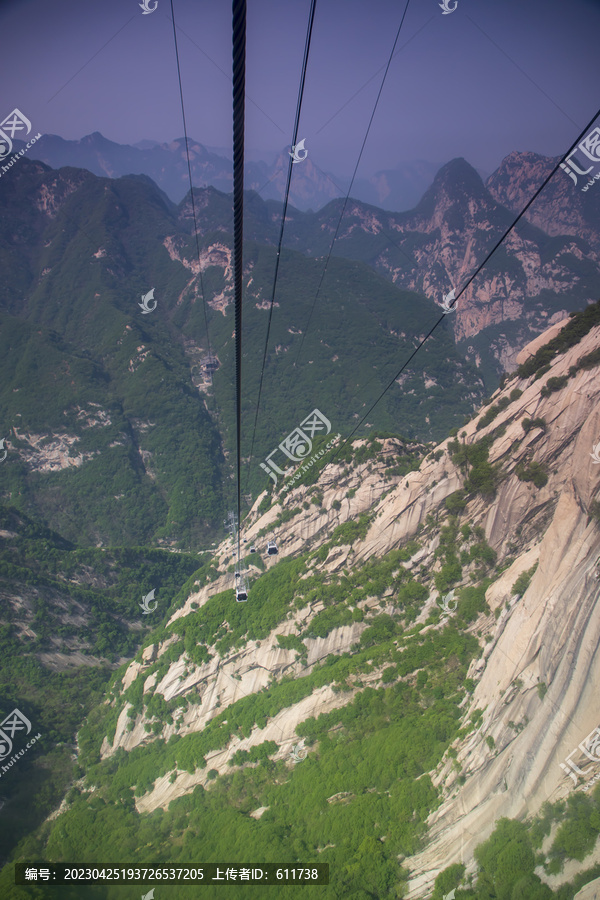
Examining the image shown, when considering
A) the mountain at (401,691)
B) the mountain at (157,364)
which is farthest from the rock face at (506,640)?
the mountain at (157,364)

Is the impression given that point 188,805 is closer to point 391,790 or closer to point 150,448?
point 391,790

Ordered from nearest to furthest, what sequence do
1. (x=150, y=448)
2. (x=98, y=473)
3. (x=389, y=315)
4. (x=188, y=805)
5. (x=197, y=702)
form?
(x=188, y=805)
(x=197, y=702)
(x=98, y=473)
(x=150, y=448)
(x=389, y=315)

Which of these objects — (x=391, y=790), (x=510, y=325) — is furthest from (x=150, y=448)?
(x=510, y=325)

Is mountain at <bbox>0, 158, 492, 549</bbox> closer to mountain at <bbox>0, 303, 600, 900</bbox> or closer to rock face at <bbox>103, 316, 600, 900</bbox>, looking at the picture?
mountain at <bbox>0, 303, 600, 900</bbox>

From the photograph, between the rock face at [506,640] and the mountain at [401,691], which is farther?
the mountain at [401,691]

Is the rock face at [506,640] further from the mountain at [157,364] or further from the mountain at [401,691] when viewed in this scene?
the mountain at [157,364]

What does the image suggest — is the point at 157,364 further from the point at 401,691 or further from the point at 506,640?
the point at 506,640

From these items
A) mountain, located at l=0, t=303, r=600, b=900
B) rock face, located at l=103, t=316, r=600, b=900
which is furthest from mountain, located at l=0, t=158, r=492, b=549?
rock face, located at l=103, t=316, r=600, b=900

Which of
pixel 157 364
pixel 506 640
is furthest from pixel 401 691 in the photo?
pixel 157 364
